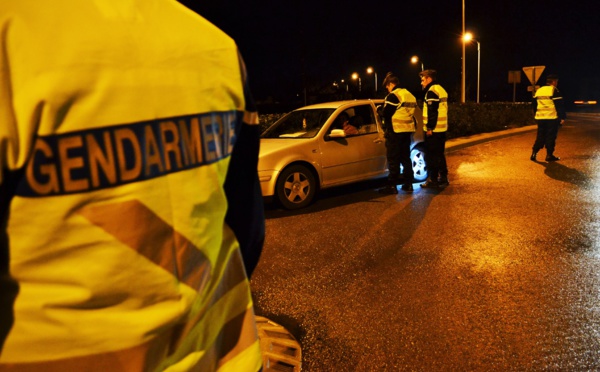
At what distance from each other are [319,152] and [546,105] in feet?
19.3

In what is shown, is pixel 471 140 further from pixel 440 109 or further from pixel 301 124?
pixel 301 124

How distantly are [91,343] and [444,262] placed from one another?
14.6ft

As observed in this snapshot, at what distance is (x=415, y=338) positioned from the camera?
3.56m

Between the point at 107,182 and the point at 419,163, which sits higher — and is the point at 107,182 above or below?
above

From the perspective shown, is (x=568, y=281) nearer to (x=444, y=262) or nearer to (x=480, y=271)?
(x=480, y=271)

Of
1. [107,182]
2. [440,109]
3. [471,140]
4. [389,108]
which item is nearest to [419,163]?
[440,109]

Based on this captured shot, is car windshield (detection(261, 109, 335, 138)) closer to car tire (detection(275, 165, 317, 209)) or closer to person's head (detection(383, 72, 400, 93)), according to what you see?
car tire (detection(275, 165, 317, 209))

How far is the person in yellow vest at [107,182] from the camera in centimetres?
87

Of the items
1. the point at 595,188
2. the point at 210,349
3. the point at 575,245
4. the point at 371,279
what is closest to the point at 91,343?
the point at 210,349

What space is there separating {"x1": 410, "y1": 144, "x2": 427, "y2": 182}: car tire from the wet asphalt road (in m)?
1.04

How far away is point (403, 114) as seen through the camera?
8.13 meters

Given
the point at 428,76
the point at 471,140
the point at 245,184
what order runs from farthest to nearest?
the point at 471,140 < the point at 428,76 < the point at 245,184

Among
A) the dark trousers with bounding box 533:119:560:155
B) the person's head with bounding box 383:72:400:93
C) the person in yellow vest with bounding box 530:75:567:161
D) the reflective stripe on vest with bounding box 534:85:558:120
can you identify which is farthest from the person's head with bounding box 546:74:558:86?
the person's head with bounding box 383:72:400:93

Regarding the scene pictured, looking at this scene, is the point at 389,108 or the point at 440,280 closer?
the point at 440,280
